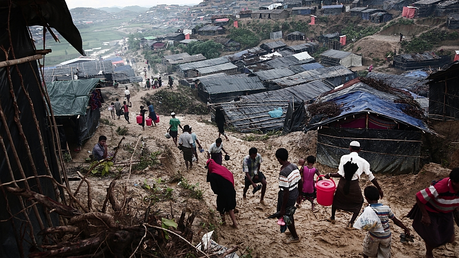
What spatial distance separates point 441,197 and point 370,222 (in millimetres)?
999

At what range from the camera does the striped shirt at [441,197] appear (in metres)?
3.93

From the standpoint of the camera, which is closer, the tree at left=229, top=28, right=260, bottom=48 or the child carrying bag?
the child carrying bag

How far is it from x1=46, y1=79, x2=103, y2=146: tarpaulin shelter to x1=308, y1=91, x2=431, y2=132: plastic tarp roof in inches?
286

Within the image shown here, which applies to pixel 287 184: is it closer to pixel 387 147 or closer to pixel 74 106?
pixel 387 147

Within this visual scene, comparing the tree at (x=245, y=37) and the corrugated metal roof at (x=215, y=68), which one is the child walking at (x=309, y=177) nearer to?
the corrugated metal roof at (x=215, y=68)

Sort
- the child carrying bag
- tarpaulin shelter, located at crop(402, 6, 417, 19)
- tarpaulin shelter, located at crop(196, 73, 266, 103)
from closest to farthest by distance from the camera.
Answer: the child carrying bag
tarpaulin shelter, located at crop(196, 73, 266, 103)
tarpaulin shelter, located at crop(402, 6, 417, 19)

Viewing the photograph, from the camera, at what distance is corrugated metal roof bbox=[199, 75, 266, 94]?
25.3 m

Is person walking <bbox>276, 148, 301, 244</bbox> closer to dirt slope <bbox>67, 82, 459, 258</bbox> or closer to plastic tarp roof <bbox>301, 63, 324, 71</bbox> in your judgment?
dirt slope <bbox>67, 82, 459, 258</bbox>

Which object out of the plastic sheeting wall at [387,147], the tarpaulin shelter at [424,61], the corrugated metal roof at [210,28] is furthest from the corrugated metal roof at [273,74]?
the corrugated metal roof at [210,28]

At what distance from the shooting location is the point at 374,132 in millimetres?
8734

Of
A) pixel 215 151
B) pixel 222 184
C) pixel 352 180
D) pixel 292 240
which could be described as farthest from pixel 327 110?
pixel 222 184

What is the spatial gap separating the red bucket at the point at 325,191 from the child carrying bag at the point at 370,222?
1606mm

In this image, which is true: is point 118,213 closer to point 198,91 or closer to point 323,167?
point 323,167

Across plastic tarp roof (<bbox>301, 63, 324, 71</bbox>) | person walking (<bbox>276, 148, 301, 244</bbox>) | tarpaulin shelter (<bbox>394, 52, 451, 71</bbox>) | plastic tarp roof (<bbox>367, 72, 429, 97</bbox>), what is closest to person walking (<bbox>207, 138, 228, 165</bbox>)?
person walking (<bbox>276, 148, 301, 244</bbox>)
